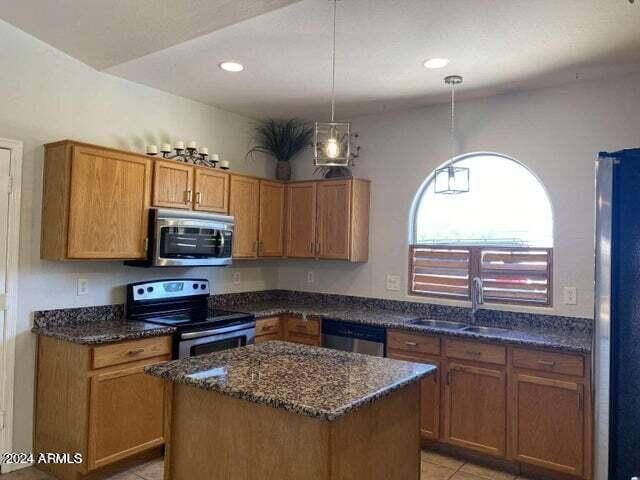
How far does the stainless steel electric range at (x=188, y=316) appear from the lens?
3.29 meters

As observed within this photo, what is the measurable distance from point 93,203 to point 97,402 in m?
1.21

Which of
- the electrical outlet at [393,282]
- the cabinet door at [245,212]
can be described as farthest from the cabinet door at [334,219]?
the cabinet door at [245,212]

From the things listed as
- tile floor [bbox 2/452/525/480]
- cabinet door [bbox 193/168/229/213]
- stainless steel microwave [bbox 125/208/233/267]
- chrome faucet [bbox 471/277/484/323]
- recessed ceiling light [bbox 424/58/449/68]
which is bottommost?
tile floor [bbox 2/452/525/480]

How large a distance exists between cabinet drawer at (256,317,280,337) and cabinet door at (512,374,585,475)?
1916 mm

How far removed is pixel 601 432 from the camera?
4.99ft

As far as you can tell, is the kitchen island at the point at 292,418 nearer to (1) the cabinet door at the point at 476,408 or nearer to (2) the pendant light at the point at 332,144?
(2) the pendant light at the point at 332,144

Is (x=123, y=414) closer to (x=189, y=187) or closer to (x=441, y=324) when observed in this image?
(x=189, y=187)

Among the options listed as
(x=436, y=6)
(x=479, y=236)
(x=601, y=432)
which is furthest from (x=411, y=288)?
(x=601, y=432)

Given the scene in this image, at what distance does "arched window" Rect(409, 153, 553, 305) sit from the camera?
3.57 m

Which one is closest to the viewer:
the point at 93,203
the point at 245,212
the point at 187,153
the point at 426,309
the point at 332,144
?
the point at 332,144

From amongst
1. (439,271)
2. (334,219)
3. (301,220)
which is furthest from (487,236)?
(301,220)

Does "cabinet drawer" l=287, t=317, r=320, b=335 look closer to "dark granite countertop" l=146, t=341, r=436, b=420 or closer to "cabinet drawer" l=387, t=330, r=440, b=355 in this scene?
"cabinet drawer" l=387, t=330, r=440, b=355

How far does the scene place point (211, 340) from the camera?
3.40m

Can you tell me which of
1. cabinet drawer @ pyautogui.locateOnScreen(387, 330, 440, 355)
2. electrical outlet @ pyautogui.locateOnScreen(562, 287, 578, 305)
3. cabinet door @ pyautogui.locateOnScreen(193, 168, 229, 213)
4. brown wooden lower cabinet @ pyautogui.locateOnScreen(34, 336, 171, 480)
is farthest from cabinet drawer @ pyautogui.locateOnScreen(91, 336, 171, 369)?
electrical outlet @ pyautogui.locateOnScreen(562, 287, 578, 305)
